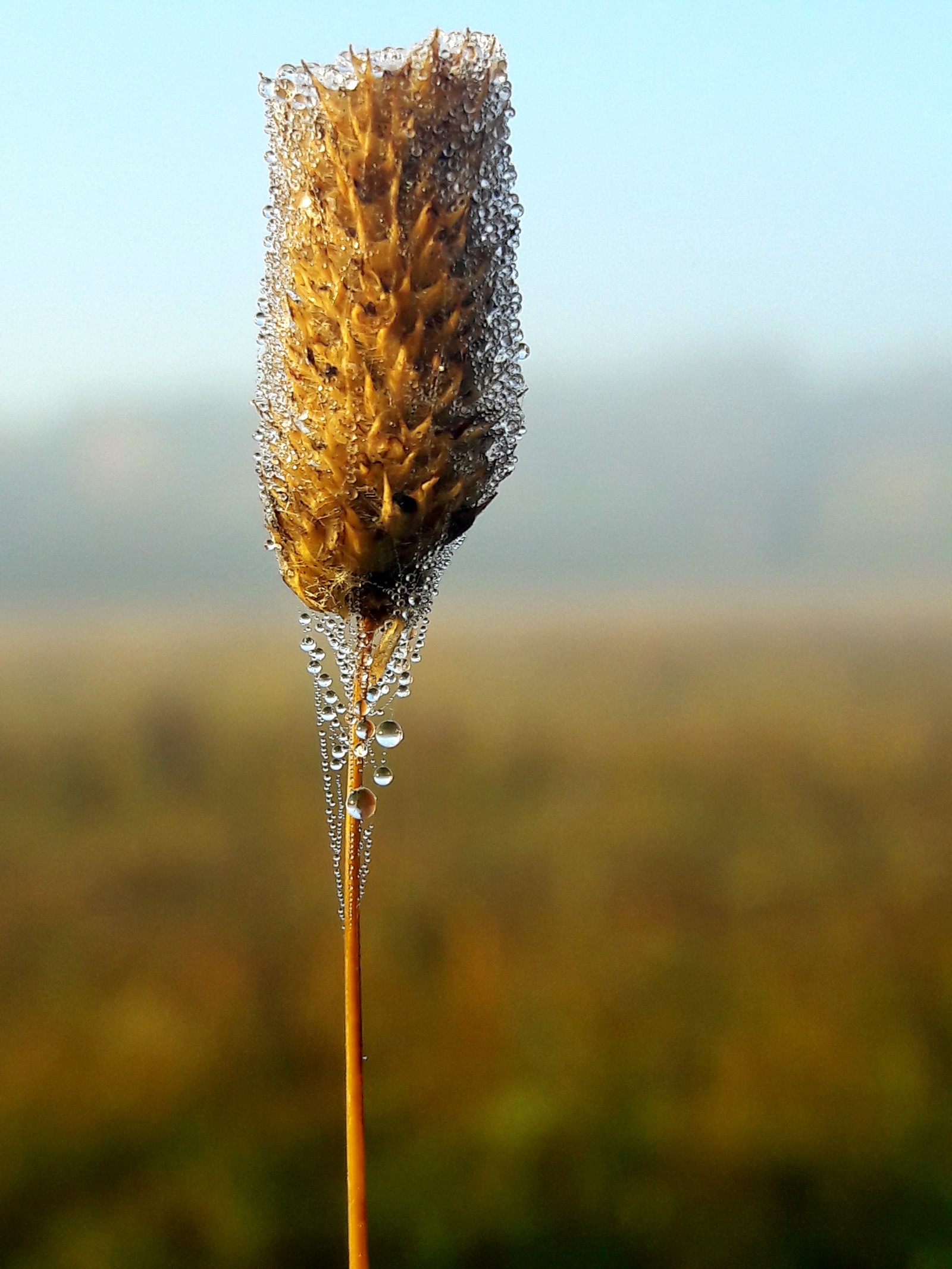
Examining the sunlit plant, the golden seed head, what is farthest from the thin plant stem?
the golden seed head

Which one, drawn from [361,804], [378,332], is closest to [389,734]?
[361,804]

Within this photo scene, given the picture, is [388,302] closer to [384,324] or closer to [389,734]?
[384,324]

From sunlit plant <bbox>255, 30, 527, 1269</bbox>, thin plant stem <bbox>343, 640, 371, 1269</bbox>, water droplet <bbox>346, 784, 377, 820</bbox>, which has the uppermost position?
sunlit plant <bbox>255, 30, 527, 1269</bbox>

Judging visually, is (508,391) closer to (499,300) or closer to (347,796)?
(499,300)

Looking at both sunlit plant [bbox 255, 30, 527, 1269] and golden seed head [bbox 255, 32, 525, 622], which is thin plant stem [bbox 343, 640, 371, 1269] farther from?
golden seed head [bbox 255, 32, 525, 622]

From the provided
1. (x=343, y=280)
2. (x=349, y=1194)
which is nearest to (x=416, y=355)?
(x=343, y=280)

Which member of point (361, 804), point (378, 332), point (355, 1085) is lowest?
point (355, 1085)
